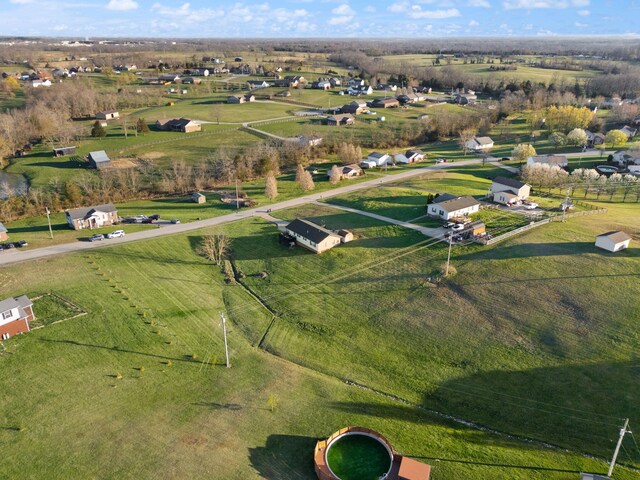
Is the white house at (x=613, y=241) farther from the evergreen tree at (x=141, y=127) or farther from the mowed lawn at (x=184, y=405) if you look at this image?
the evergreen tree at (x=141, y=127)

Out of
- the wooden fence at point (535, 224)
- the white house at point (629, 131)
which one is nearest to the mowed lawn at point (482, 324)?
the wooden fence at point (535, 224)

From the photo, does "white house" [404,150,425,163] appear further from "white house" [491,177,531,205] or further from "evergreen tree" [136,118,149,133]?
"evergreen tree" [136,118,149,133]

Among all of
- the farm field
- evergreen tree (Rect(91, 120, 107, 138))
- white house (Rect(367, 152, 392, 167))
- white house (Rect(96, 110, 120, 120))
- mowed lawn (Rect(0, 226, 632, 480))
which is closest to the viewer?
mowed lawn (Rect(0, 226, 632, 480))

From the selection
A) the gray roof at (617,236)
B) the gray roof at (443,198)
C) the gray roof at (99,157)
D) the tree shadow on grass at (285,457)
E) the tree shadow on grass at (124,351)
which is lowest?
the tree shadow on grass at (285,457)

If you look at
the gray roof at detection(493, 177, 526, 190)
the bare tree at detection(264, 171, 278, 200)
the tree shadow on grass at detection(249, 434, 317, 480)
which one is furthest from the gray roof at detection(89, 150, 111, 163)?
the tree shadow on grass at detection(249, 434, 317, 480)

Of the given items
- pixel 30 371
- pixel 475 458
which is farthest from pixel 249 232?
pixel 475 458
